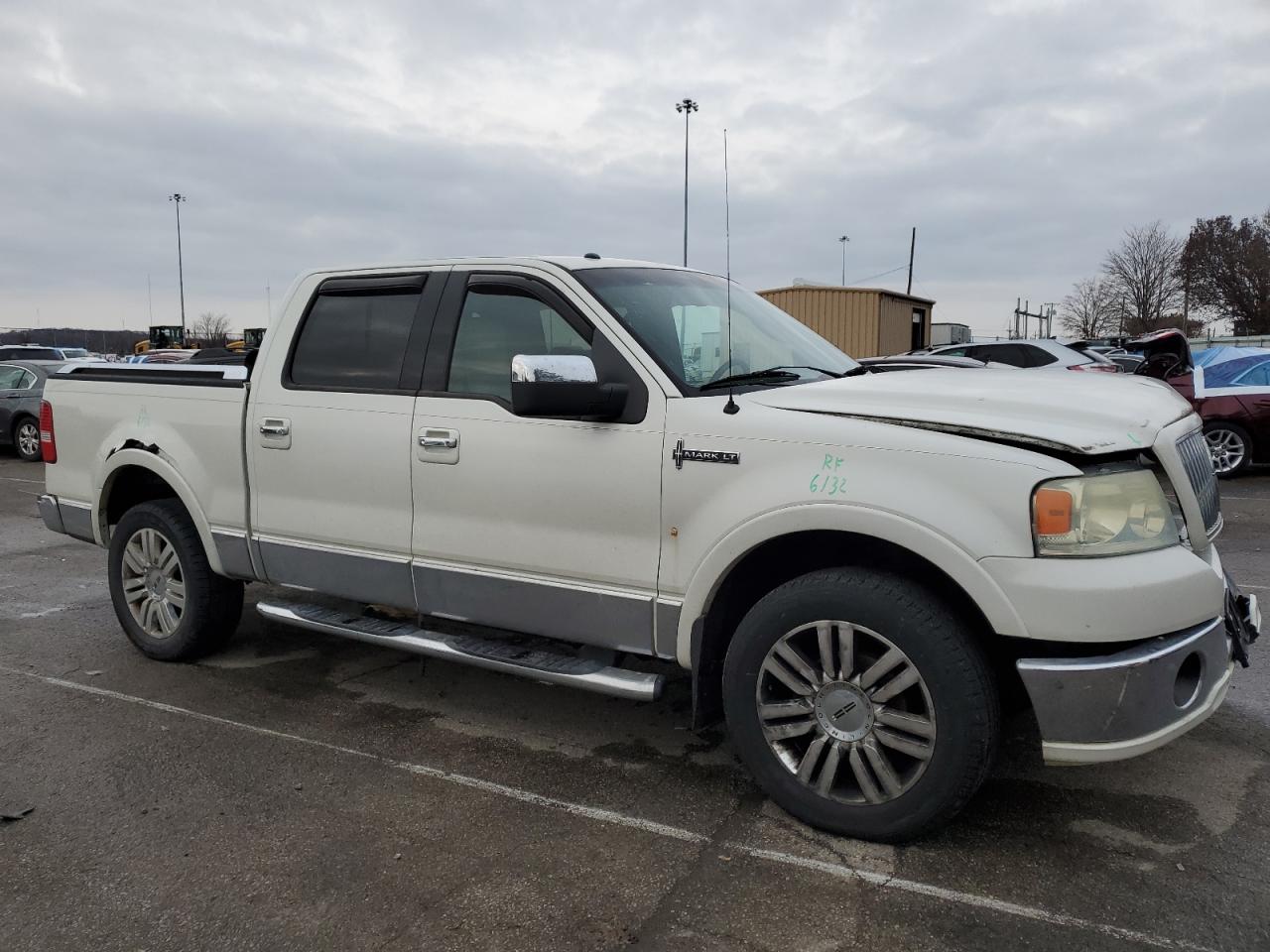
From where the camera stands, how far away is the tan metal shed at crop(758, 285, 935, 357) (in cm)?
2395

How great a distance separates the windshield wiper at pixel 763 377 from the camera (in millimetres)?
3621

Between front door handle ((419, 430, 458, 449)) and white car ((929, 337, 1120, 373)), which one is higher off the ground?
white car ((929, 337, 1120, 373))

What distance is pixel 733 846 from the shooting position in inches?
126

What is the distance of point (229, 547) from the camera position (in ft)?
15.5

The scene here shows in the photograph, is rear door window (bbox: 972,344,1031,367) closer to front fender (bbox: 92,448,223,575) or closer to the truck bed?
the truck bed

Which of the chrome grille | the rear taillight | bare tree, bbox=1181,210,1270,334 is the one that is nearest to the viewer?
the chrome grille

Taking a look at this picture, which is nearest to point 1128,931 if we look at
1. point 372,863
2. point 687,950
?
point 687,950

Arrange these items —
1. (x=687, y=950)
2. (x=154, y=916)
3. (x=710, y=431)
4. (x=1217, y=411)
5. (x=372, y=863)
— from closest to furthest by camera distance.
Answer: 1. (x=687, y=950)
2. (x=154, y=916)
3. (x=372, y=863)
4. (x=710, y=431)
5. (x=1217, y=411)

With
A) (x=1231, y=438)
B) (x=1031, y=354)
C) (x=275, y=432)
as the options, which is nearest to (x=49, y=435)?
(x=275, y=432)

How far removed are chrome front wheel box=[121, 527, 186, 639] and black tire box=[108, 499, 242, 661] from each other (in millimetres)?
21

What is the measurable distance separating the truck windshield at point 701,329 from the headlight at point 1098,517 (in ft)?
3.95

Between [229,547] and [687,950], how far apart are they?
310cm

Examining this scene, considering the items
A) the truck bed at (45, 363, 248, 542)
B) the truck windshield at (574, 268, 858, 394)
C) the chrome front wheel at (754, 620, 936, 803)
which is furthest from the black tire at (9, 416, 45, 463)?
the chrome front wheel at (754, 620, 936, 803)

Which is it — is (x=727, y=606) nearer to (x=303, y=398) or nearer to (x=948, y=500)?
(x=948, y=500)
